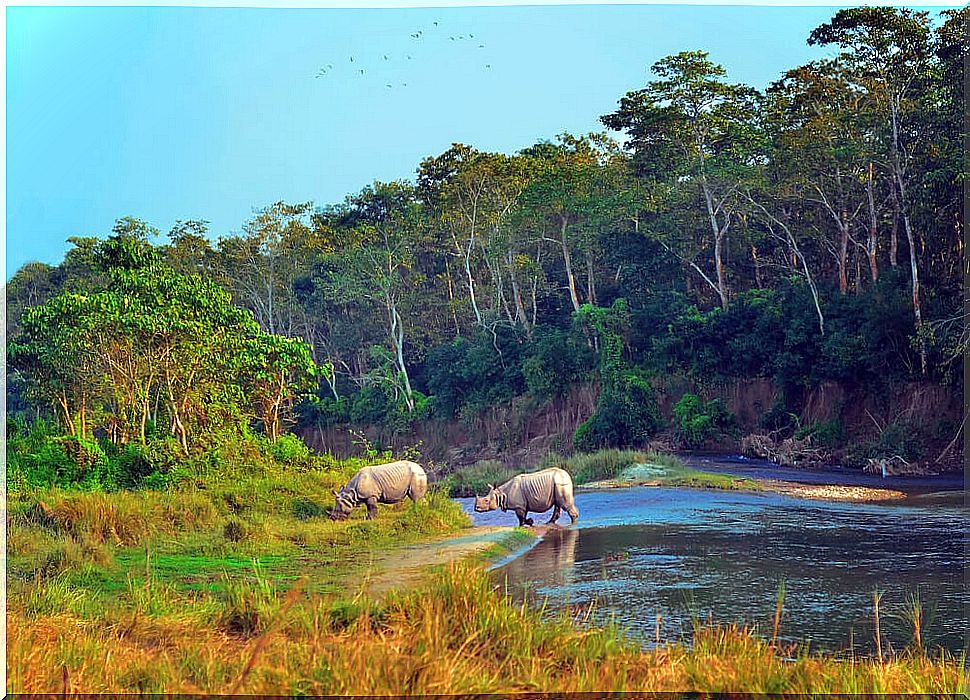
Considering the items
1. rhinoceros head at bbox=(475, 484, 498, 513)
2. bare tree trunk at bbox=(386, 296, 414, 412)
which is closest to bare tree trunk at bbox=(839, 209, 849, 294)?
bare tree trunk at bbox=(386, 296, 414, 412)

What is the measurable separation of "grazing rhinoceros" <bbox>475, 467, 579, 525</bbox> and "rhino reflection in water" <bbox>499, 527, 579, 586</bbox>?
0.43 metres

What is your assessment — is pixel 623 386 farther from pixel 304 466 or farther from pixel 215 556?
pixel 215 556

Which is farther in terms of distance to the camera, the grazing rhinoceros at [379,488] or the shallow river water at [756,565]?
the grazing rhinoceros at [379,488]

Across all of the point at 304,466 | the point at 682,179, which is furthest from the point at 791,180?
the point at 304,466

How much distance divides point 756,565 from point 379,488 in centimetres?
341

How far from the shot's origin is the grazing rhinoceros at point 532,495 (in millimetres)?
9477

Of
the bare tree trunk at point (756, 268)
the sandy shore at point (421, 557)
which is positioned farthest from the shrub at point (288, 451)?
the bare tree trunk at point (756, 268)

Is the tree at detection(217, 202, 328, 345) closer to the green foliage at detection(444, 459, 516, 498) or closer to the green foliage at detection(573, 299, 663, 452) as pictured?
the green foliage at detection(444, 459, 516, 498)

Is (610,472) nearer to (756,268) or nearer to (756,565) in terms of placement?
(756,268)

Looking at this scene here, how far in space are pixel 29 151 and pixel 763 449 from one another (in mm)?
9056

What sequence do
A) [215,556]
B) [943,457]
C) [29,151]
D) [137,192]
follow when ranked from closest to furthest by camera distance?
[215,556], [29,151], [137,192], [943,457]

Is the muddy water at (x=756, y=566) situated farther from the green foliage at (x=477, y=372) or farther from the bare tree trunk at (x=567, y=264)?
the bare tree trunk at (x=567, y=264)

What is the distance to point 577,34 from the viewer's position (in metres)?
10.0

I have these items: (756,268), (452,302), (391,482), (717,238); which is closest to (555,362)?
(452,302)
